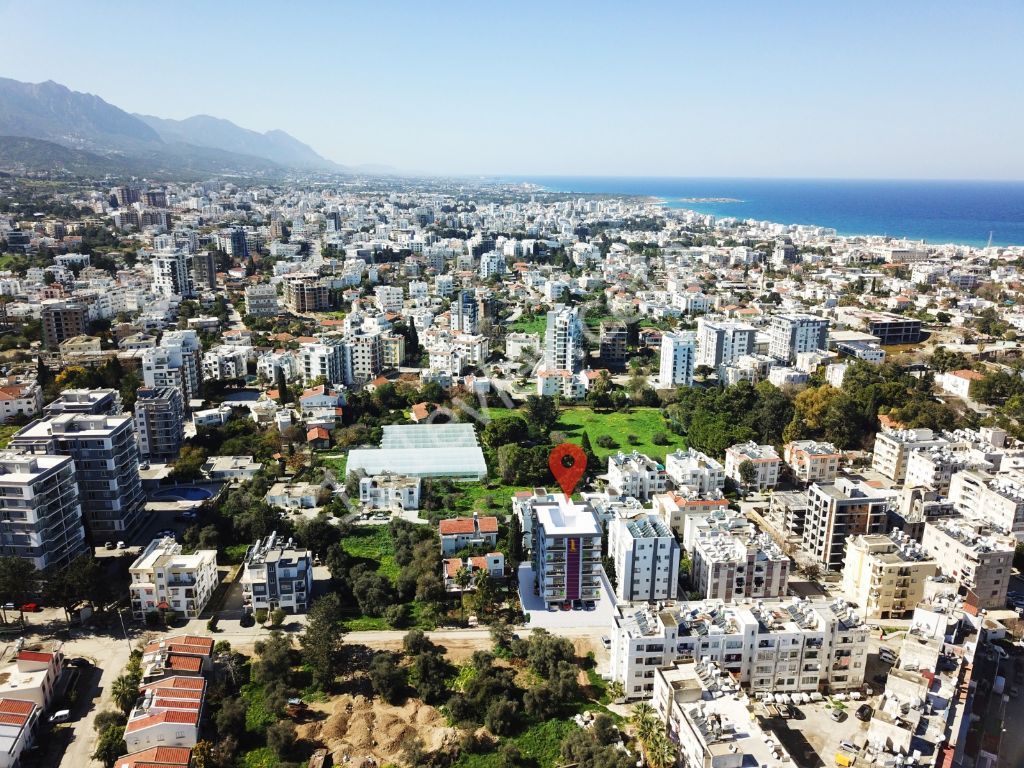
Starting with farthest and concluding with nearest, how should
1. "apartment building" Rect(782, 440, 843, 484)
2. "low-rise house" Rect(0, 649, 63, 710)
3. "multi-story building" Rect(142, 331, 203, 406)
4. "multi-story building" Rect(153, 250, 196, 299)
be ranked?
"multi-story building" Rect(153, 250, 196, 299) < "multi-story building" Rect(142, 331, 203, 406) < "apartment building" Rect(782, 440, 843, 484) < "low-rise house" Rect(0, 649, 63, 710)

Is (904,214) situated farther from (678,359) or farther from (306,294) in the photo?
(306,294)

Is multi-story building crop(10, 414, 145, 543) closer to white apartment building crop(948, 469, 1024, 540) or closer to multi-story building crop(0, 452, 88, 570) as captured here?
multi-story building crop(0, 452, 88, 570)

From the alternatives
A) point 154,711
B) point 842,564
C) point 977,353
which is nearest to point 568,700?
point 154,711

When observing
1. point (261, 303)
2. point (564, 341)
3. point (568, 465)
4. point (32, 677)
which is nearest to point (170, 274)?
point (261, 303)

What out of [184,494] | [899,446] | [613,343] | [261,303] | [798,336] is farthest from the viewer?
[261,303]

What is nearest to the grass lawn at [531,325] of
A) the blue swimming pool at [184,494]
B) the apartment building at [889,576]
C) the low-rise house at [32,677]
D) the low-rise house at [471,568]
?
the blue swimming pool at [184,494]

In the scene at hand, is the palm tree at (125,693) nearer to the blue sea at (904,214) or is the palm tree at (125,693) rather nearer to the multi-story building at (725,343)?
the multi-story building at (725,343)

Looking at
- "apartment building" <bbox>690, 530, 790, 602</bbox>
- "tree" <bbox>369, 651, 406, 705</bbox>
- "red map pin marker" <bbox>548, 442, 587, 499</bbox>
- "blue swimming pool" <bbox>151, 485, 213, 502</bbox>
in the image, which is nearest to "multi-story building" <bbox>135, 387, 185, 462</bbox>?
"blue swimming pool" <bbox>151, 485, 213, 502</bbox>

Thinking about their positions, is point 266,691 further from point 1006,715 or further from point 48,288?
point 48,288
